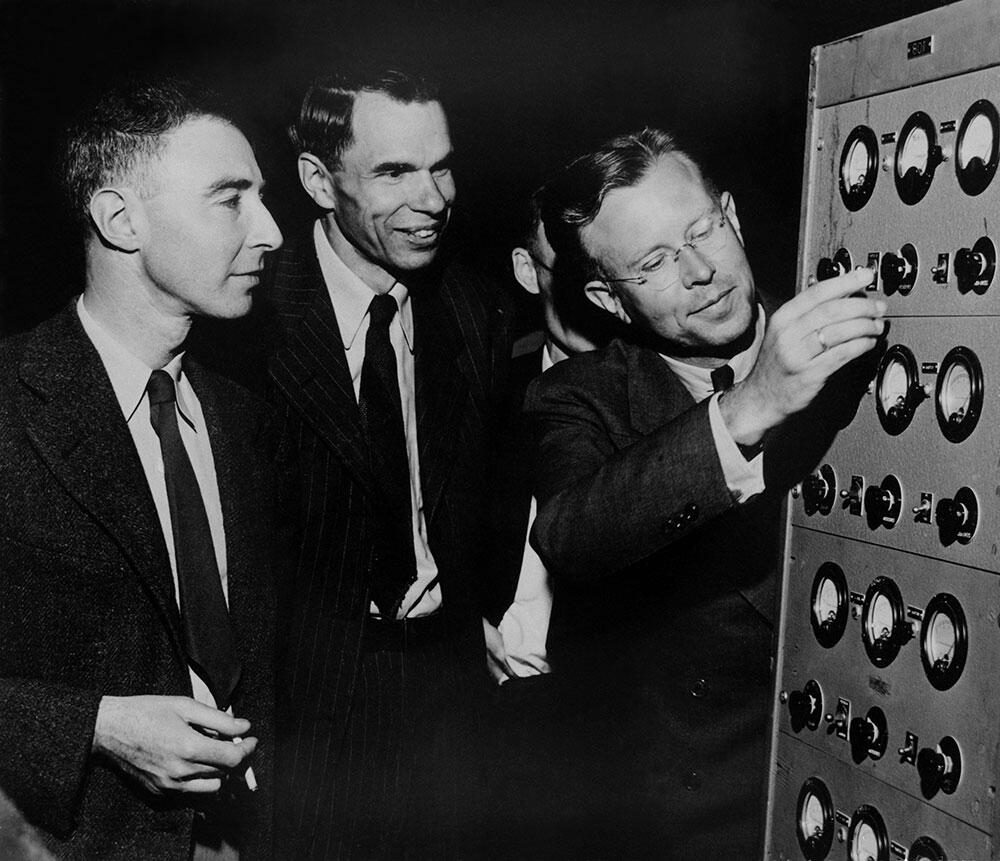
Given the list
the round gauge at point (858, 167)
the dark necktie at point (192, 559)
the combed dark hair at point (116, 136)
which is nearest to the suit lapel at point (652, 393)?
the round gauge at point (858, 167)

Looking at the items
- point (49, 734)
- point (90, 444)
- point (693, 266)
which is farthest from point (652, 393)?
point (49, 734)

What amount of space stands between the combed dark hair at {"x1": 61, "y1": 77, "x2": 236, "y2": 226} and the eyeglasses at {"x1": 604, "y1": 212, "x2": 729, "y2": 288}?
942 mm

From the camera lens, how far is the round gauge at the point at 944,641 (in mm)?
1618

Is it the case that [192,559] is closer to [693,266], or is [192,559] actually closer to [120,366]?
[120,366]

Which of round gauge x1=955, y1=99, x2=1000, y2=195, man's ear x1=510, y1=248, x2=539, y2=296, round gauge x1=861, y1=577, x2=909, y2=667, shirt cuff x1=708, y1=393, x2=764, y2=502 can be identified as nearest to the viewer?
round gauge x1=955, y1=99, x2=1000, y2=195

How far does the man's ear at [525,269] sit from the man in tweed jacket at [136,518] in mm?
697

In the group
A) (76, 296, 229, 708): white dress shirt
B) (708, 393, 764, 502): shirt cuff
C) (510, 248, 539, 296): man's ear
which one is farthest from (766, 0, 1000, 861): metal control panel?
(76, 296, 229, 708): white dress shirt

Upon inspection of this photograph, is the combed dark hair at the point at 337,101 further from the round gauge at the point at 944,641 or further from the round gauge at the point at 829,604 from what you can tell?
the round gauge at the point at 944,641

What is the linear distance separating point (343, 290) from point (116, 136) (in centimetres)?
56

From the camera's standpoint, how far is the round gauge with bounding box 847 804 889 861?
1785mm

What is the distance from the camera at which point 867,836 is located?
5.99ft

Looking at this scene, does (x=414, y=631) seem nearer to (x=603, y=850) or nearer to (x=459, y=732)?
(x=459, y=732)

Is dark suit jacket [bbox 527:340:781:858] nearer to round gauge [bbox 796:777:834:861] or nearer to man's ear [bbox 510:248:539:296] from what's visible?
round gauge [bbox 796:777:834:861]

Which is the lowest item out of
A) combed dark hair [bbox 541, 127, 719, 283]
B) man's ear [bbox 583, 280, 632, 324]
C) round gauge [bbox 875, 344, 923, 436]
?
round gauge [bbox 875, 344, 923, 436]
